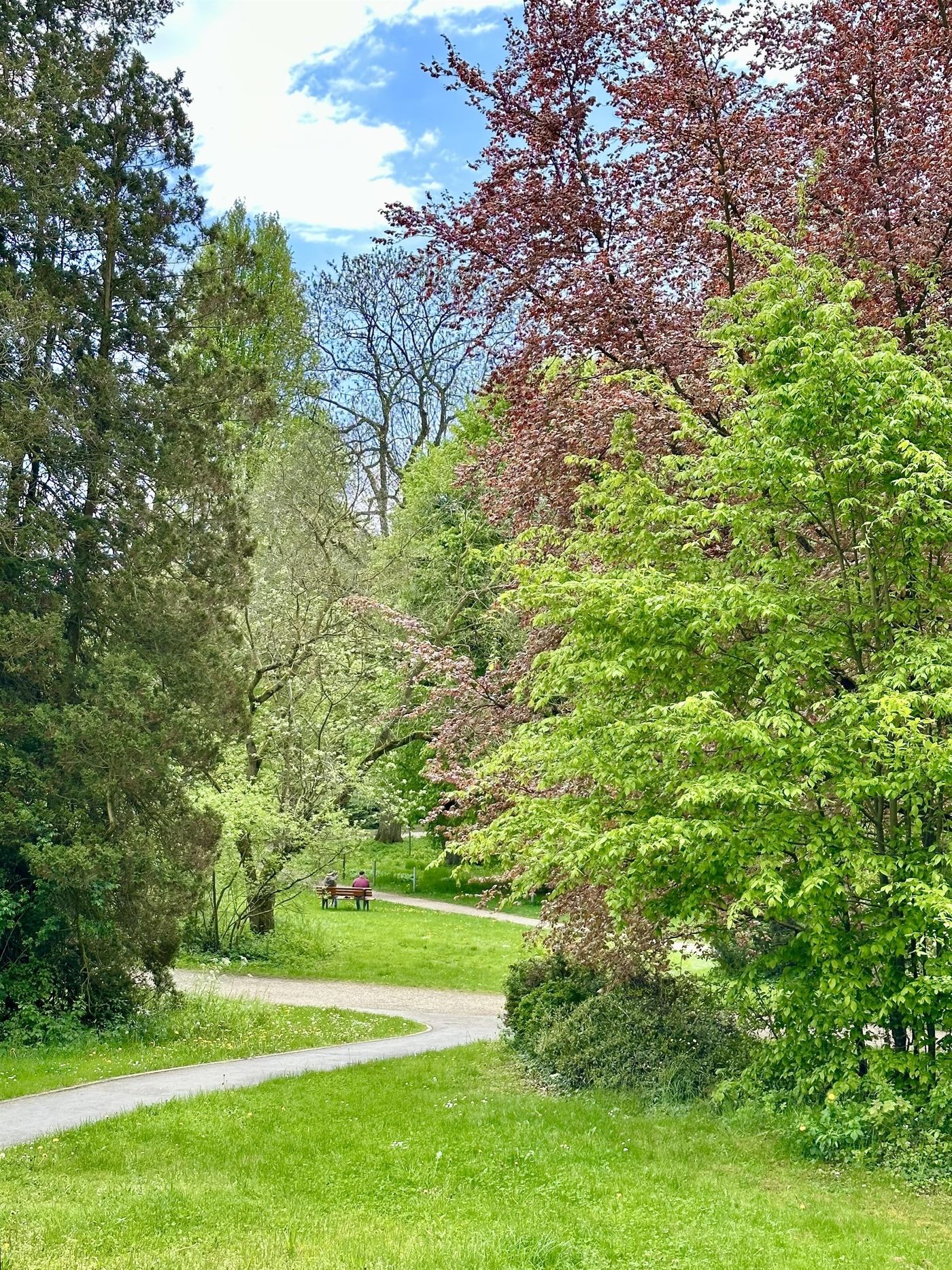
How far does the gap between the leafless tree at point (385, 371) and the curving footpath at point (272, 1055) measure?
64.6 ft

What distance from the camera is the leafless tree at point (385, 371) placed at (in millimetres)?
36875

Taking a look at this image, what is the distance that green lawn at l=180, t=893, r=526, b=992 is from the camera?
20703 mm

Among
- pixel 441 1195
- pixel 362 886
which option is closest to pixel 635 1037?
pixel 441 1195

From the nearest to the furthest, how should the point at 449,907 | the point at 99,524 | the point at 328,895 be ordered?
the point at 99,524 < the point at 328,895 < the point at 449,907

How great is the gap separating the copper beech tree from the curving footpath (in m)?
6.91

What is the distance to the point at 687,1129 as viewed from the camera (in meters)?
9.13

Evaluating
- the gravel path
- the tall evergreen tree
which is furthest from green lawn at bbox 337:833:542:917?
the tall evergreen tree

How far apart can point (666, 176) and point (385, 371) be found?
2684cm

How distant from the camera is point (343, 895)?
3039cm

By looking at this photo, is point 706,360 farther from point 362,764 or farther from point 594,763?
point 362,764

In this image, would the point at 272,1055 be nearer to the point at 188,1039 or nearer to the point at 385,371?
the point at 188,1039

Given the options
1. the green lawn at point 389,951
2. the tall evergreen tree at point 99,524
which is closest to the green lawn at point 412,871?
the green lawn at point 389,951

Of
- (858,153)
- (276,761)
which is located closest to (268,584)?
(276,761)

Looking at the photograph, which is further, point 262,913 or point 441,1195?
point 262,913
